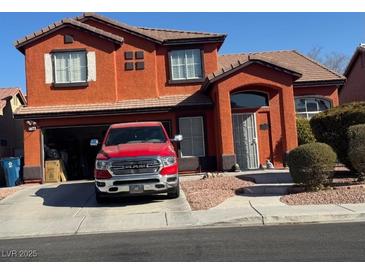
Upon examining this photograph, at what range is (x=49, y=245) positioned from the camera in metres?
8.36

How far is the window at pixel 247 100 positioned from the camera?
19.2 meters

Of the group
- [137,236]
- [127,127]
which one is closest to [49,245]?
[137,236]

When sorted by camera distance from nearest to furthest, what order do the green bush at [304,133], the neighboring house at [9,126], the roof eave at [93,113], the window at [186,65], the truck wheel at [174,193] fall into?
the truck wheel at [174,193], the roof eave at [93,113], the window at [186,65], the green bush at [304,133], the neighboring house at [9,126]

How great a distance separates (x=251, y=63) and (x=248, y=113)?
209cm

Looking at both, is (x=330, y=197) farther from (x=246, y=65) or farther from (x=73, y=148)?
(x=73, y=148)

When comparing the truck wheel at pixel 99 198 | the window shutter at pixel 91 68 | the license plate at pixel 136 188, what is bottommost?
the truck wheel at pixel 99 198

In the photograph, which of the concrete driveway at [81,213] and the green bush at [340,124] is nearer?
the concrete driveway at [81,213]

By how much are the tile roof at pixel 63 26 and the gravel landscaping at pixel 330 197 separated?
410 inches

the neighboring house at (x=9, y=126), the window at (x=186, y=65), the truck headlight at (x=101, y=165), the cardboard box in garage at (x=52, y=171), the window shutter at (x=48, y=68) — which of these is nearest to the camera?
the truck headlight at (x=101, y=165)

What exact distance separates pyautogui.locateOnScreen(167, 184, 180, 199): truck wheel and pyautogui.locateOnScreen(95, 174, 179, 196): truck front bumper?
479 millimetres

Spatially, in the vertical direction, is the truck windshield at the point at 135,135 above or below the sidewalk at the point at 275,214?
above

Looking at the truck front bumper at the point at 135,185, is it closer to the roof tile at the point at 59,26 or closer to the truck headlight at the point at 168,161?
the truck headlight at the point at 168,161

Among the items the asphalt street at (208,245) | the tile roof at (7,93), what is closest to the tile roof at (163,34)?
the tile roof at (7,93)

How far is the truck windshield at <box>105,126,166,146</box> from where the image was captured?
13.4m
